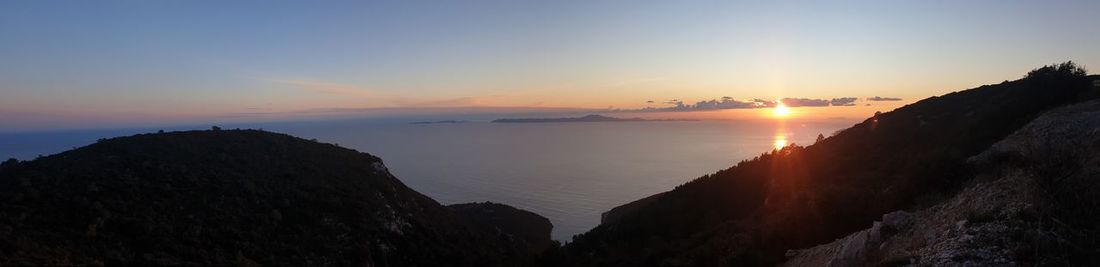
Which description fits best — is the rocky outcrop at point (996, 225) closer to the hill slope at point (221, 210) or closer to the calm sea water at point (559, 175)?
the hill slope at point (221, 210)

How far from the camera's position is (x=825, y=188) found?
17.1 m

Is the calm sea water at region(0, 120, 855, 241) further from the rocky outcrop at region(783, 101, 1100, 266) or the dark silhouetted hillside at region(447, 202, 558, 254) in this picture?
the rocky outcrop at region(783, 101, 1100, 266)

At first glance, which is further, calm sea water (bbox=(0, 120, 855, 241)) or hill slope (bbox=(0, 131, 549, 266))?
calm sea water (bbox=(0, 120, 855, 241))

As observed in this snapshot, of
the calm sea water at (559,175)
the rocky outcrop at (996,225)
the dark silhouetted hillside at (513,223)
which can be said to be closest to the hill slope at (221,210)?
the dark silhouetted hillside at (513,223)

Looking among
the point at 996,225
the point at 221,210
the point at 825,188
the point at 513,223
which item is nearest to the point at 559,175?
the point at 513,223

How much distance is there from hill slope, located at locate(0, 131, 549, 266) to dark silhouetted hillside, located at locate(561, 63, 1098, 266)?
9.92 metres

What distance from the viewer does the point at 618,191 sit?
7719 centimetres

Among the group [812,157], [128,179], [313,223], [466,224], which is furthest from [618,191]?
[128,179]

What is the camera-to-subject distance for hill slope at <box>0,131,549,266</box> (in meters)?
16.4

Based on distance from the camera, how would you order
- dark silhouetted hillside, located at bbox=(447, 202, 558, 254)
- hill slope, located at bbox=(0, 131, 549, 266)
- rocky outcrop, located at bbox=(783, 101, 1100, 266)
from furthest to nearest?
dark silhouetted hillside, located at bbox=(447, 202, 558, 254) < hill slope, located at bbox=(0, 131, 549, 266) < rocky outcrop, located at bbox=(783, 101, 1100, 266)

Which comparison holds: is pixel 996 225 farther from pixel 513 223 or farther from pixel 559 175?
pixel 559 175

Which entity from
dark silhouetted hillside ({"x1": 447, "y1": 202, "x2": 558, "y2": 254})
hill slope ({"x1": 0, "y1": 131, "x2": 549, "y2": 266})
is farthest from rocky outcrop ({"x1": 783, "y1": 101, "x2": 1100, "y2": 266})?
dark silhouetted hillside ({"x1": 447, "y1": 202, "x2": 558, "y2": 254})

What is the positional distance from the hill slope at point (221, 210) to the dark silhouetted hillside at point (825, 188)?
391 inches

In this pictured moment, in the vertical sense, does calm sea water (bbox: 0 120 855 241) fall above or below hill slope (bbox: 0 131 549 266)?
below
